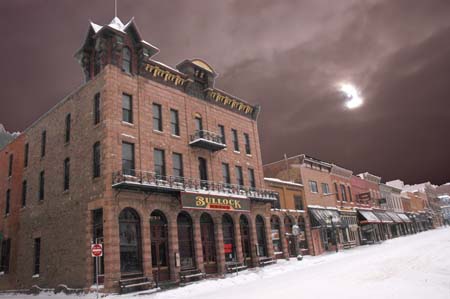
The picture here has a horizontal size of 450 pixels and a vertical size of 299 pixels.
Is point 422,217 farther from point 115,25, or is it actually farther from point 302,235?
point 115,25

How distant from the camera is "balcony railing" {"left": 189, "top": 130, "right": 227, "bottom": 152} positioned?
1076 inches

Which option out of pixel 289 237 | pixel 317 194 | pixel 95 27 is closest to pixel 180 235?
pixel 95 27

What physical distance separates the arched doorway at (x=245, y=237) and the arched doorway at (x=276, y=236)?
4896 millimetres

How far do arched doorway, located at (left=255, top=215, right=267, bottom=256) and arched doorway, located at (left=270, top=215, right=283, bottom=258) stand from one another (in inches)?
89.8

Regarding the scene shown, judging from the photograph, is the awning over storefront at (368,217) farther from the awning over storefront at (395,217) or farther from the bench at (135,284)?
the bench at (135,284)

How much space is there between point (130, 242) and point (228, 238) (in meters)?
9.41

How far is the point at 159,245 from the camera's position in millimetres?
23031

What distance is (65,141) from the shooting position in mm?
25984

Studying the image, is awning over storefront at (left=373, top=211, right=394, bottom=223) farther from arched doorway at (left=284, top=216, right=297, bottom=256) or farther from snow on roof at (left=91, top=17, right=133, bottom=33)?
snow on roof at (left=91, top=17, right=133, bottom=33)

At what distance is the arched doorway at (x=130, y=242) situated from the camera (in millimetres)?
20719

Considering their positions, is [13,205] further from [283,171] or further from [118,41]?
[283,171]

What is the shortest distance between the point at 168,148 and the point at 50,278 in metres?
11.5

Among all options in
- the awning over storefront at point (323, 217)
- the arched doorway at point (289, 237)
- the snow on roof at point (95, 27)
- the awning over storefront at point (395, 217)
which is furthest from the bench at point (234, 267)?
the awning over storefront at point (395, 217)

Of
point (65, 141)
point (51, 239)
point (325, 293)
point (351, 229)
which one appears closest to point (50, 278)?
point (51, 239)
